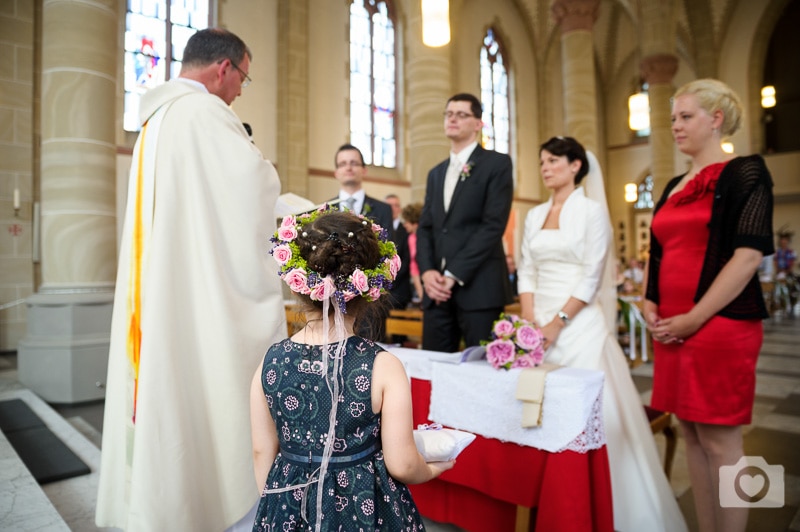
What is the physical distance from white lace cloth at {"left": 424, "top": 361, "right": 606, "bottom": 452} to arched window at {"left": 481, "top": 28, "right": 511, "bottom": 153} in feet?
41.9

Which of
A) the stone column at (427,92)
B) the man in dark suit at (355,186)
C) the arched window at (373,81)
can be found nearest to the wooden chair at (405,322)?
the man in dark suit at (355,186)

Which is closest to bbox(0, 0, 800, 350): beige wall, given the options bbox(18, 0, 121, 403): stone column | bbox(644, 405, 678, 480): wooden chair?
bbox(18, 0, 121, 403): stone column

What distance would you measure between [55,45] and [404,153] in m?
8.33

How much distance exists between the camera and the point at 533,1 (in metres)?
14.8

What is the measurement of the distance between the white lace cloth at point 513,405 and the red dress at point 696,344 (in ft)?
1.05

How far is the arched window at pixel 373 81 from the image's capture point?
1148 centimetres

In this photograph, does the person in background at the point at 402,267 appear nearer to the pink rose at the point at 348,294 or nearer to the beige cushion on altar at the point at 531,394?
the beige cushion on altar at the point at 531,394

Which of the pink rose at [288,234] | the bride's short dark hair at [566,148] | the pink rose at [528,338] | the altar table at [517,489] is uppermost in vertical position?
the bride's short dark hair at [566,148]

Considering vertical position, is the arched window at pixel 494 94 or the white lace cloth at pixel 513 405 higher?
the arched window at pixel 494 94

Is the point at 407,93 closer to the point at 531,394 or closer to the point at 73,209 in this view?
the point at 73,209

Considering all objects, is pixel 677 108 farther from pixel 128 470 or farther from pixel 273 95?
pixel 273 95

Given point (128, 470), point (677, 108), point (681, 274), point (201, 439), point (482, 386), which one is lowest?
point (128, 470)

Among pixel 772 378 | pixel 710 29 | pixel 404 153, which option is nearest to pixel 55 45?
pixel 772 378

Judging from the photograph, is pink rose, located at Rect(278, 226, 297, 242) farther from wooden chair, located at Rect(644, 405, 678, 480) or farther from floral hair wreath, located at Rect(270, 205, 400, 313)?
wooden chair, located at Rect(644, 405, 678, 480)
